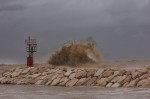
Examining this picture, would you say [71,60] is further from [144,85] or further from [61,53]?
[144,85]

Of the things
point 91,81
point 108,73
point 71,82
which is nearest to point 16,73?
point 71,82

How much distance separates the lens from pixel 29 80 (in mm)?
18562

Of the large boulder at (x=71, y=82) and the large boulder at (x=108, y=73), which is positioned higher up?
the large boulder at (x=108, y=73)

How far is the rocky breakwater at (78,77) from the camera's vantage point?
625 inches

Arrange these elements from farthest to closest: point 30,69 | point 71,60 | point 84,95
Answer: point 71,60 → point 30,69 → point 84,95

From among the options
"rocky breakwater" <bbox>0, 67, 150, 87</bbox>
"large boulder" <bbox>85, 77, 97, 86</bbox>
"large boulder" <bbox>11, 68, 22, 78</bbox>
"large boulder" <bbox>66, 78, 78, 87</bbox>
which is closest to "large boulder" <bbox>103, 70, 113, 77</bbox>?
"rocky breakwater" <bbox>0, 67, 150, 87</bbox>

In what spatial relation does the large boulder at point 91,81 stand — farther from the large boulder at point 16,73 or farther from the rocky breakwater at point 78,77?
the large boulder at point 16,73

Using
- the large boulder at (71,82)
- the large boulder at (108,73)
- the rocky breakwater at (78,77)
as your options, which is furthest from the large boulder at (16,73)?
the large boulder at (108,73)

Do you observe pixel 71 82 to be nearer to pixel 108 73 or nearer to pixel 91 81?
pixel 91 81

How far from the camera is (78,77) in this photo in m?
17.2

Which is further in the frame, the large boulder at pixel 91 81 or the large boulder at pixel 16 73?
the large boulder at pixel 16 73

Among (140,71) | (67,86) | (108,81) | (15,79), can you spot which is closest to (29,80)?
(15,79)

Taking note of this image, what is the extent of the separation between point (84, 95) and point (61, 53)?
34.2 ft

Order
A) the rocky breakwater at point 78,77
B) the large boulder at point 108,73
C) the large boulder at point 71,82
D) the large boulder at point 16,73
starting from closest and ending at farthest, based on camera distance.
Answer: the rocky breakwater at point 78,77
the large boulder at point 108,73
the large boulder at point 71,82
the large boulder at point 16,73
